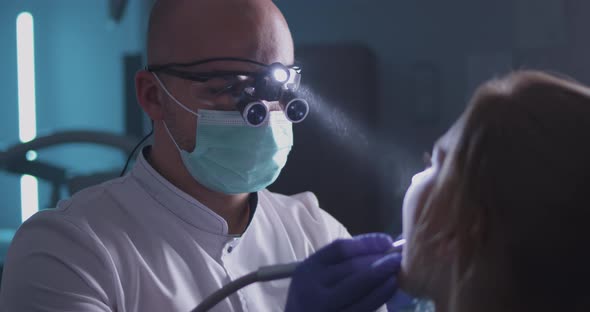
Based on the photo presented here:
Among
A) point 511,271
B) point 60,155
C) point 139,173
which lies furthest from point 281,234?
point 60,155

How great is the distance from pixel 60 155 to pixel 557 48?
2142mm

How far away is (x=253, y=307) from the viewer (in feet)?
4.65

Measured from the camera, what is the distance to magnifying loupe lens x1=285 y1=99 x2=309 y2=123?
141cm

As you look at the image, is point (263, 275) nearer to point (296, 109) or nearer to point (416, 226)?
point (416, 226)

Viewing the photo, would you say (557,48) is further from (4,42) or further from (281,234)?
(4,42)

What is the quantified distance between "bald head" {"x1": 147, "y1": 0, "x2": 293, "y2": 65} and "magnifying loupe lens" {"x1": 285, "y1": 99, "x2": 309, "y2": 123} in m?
0.12

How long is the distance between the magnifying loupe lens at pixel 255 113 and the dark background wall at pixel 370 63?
0.95 metres

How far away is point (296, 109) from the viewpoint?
4.65 feet

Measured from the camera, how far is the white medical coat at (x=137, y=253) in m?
1.28

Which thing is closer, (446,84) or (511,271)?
(511,271)

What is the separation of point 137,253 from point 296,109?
430 millimetres

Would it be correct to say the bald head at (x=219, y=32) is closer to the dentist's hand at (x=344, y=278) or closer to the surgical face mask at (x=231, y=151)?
the surgical face mask at (x=231, y=151)

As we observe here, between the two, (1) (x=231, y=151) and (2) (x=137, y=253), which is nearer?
(2) (x=137, y=253)

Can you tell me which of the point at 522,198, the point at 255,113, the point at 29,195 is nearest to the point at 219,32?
the point at 255,113
